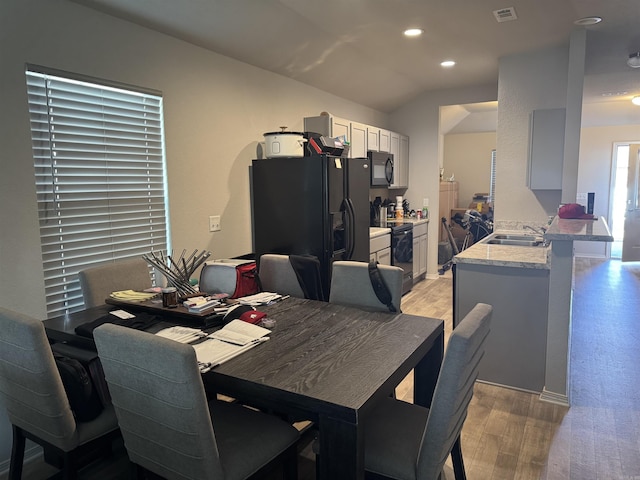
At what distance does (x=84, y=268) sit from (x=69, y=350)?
2.79 feet

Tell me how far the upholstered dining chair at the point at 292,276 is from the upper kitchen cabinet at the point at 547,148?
8.84ft

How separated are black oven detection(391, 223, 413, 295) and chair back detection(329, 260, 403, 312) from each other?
2.81 meters

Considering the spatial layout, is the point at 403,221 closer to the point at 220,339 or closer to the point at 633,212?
the point at 220,339

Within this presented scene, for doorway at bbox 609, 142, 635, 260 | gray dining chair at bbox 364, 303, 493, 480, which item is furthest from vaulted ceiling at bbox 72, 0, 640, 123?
doorway at bbox 609, 142, 635, 260

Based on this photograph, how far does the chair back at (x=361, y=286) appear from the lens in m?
2.33

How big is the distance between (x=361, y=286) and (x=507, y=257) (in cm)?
128

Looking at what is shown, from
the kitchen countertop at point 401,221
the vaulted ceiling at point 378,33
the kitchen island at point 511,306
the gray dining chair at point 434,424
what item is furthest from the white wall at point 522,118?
the gray dining chair at point 434,424

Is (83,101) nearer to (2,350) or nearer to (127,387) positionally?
(2,350)

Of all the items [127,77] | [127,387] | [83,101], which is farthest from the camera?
[127,77]

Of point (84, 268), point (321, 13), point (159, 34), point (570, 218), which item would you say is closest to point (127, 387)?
point (84, 268)

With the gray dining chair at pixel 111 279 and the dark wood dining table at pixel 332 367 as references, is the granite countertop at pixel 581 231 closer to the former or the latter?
the dark wood dining table at pixel 332 367

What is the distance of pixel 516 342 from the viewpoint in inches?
120

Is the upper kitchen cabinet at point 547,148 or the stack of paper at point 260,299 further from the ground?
the upper kitchen cabinet at point 547,148

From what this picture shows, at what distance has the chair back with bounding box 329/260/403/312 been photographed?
2330 mm
